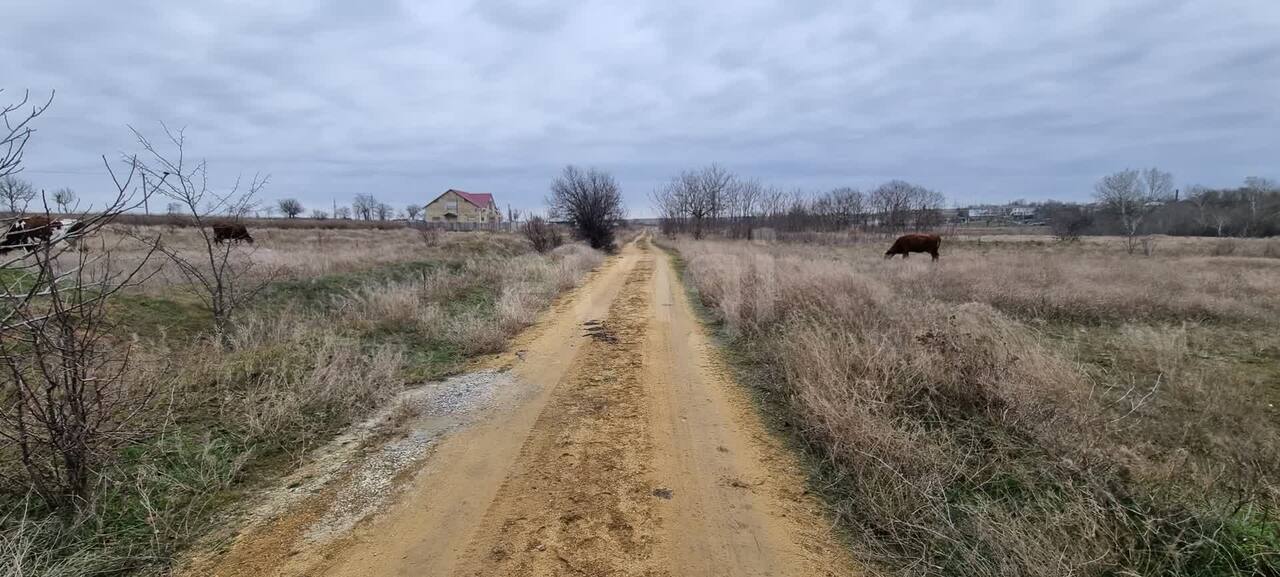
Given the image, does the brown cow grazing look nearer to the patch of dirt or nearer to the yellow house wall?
the patch of dirt

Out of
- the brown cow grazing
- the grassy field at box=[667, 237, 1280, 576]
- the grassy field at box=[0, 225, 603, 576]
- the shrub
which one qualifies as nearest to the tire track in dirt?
the grassy field at box=[667, 237, 1280, 576]

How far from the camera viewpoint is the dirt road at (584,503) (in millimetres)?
2799

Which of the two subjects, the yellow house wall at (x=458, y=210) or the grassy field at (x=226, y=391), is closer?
the grassy field at (x=226, y=391)

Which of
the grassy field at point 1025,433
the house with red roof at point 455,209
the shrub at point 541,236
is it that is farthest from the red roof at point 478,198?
the grassy field at point 1025,433

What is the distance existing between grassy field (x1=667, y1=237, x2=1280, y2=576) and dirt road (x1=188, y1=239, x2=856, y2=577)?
0.48 metres

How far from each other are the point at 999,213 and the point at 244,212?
4806 inches

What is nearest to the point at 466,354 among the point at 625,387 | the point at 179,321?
the point at 625,387

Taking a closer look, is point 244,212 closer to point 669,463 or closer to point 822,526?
point 669,463

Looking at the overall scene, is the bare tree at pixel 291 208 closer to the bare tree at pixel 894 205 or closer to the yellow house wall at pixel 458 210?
the yellow house wall at pixel 458 210

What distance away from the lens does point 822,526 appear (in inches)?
125

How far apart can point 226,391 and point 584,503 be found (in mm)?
3954

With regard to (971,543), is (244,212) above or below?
above

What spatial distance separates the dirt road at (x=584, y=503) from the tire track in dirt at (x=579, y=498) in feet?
0.03

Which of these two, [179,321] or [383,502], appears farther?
[179,321]
